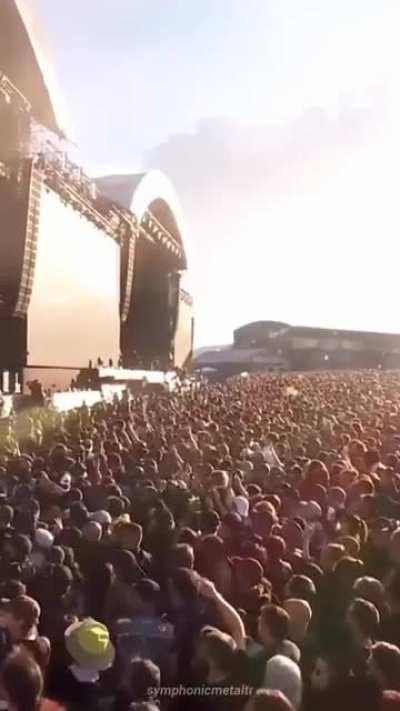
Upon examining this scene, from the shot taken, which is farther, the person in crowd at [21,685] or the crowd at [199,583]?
the crowd at [199,583]

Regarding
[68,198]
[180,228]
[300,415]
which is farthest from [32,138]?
[180,228]

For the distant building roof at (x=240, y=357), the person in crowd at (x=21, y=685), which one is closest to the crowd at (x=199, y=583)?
the person in crowd at (x=21, y=685)

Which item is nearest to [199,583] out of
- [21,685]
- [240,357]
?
[21,685]

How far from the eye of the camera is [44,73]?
35.7 metres

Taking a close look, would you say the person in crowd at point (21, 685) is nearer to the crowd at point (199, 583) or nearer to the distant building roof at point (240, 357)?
the crowd at point (199, 583)

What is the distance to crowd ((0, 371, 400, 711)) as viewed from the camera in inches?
153

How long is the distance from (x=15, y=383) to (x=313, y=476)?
1718cm

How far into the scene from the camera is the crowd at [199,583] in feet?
12.7

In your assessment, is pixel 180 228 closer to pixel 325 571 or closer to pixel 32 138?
pixel 32 138

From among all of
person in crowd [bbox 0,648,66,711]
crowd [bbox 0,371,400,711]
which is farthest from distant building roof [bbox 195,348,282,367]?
person in crowd [bbox 0,648,66,711]

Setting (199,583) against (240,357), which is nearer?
(199,583)

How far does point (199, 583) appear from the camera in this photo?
4.72 m

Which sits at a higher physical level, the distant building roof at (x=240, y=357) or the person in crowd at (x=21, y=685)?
the distant building roof at (x=240, y=357)

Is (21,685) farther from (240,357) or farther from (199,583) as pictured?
(240,357)
